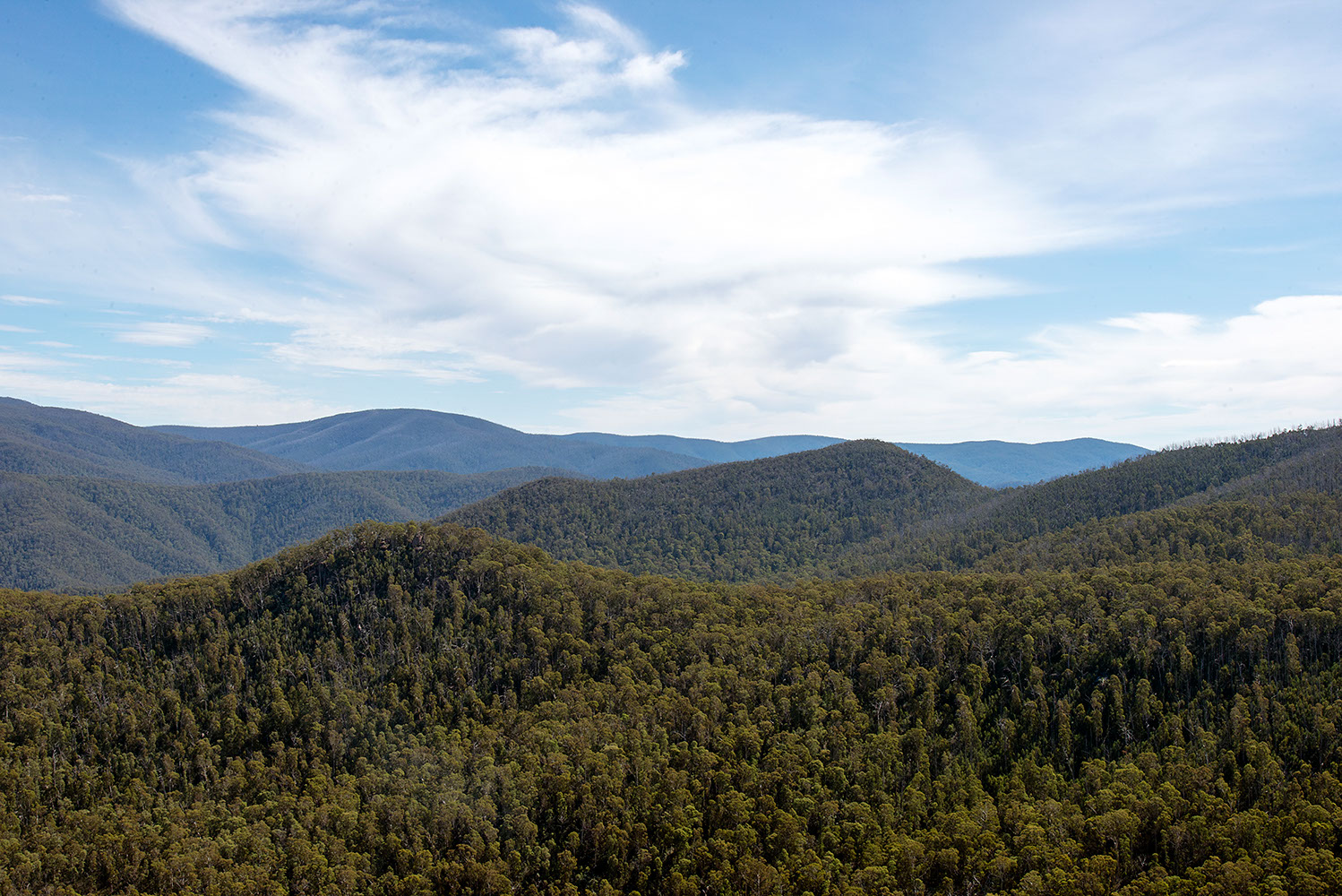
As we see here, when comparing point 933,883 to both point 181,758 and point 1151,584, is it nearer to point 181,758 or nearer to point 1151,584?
point 1151,584

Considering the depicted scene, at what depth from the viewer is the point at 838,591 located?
16262cm

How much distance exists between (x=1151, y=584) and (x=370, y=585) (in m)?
150

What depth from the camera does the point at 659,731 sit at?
112000mm

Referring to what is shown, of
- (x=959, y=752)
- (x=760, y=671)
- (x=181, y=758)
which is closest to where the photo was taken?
(x=959, y=752)

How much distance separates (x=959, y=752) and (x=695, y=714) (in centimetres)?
3845

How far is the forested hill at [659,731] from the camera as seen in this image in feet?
277

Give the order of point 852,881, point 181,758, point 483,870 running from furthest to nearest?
1. point 181,758
2. point 483,870
3. point 852,881

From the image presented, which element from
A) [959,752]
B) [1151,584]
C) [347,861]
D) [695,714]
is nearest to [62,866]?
[347,861]

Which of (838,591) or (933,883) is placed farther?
(838,591)

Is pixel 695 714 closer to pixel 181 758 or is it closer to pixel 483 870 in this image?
pixel 483 870

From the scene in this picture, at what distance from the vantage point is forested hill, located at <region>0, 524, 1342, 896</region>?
277ft

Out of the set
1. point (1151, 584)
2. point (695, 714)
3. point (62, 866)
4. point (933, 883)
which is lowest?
point (62, 866)

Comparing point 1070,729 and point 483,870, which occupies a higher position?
point 1070,729

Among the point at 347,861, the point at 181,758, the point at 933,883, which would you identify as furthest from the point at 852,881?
the point at 181,758
